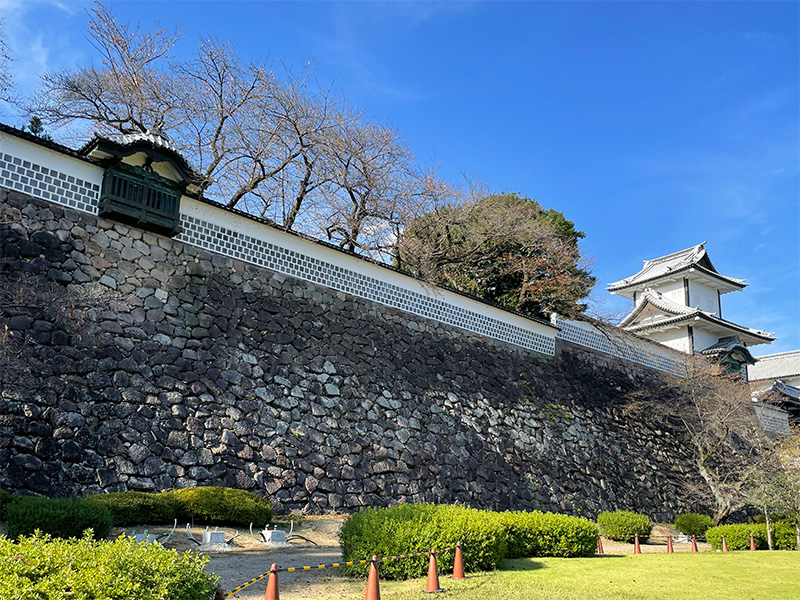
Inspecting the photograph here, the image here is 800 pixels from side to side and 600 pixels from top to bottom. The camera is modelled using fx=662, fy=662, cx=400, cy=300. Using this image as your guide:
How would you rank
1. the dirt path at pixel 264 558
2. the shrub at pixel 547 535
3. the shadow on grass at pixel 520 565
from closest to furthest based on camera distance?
the dirt path at pixel 264 558, the shadow on grass at pixel 520 565, the shrub at pixel 547 535

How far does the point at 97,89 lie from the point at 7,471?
12.5 meters

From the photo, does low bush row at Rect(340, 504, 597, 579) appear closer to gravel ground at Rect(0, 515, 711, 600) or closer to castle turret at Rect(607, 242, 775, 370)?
gravel ground at Rect(0, 515, 711, 600)

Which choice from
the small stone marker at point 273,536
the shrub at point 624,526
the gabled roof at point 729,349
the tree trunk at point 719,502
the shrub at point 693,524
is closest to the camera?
the small stone marker at point 273,536

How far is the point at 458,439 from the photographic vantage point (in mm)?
15672

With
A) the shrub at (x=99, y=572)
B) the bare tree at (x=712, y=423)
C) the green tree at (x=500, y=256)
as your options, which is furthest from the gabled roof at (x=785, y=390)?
the shrub at (x=99, y=572)

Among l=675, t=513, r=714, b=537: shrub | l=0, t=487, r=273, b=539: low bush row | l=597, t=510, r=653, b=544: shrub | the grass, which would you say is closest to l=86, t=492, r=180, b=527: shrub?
l=0, t=487, r=273, b=539: low bush row

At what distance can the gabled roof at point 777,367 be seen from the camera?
4294 cm

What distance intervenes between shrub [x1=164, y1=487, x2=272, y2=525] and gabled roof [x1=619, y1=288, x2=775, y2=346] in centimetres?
2190

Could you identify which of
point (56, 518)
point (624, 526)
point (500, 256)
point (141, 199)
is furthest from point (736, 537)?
point (141, 199)

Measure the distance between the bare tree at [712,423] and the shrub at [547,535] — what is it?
37.2 ft

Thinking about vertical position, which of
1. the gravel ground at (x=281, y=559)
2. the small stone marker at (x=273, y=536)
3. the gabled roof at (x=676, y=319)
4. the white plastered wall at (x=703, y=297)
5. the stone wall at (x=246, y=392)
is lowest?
the gravel ground at (x=281, y=559)

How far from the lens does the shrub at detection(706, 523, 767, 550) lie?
1562 cm

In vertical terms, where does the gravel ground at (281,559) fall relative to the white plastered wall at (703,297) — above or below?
below

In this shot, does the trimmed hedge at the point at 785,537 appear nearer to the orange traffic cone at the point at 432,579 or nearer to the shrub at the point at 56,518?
the orange traffic cone at the point at 432,579
